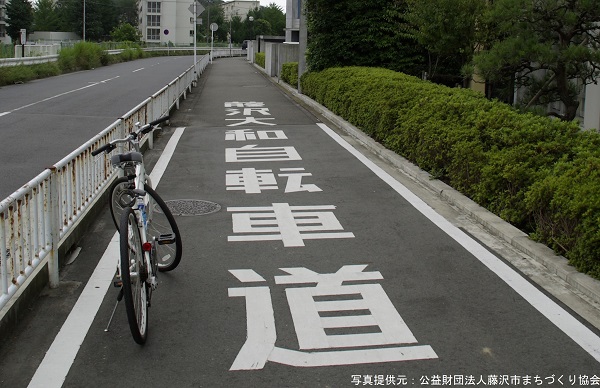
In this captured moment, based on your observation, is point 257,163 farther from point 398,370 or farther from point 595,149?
point 398,370

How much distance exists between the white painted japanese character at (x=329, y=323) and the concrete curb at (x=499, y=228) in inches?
60.1

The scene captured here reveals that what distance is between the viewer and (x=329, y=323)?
498 centimetres

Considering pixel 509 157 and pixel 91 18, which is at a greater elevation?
pixel 91 18

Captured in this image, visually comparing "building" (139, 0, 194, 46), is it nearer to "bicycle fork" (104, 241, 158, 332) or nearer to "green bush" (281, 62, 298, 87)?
"green bush" (281, 62, 298, 87)

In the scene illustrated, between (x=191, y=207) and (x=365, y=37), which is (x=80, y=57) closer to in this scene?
(x=365, y=37)

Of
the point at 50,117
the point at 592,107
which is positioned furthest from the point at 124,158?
the point at 50,117

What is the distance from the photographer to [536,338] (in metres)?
4.76

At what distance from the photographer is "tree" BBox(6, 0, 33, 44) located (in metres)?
98.1

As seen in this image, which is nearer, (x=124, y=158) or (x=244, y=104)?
(x=124, y=158)

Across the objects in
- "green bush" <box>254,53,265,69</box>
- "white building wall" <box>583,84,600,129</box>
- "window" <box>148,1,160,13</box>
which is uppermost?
"window" <box>148,1,160,13</box>

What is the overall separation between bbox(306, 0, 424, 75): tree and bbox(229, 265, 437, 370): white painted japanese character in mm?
17927

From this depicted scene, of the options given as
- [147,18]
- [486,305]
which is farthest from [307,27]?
[147,18]

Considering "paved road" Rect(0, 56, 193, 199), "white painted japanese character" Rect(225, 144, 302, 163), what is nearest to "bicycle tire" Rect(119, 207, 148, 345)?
"paved road" Rect(0, 56, 193, 199)

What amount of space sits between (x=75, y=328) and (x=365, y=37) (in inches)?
768
